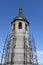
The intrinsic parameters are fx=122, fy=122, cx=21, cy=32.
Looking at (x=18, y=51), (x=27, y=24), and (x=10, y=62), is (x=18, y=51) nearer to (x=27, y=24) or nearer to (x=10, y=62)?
(x=10, y=62)

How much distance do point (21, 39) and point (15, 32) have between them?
2.08 m

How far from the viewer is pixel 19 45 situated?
24.2 meters

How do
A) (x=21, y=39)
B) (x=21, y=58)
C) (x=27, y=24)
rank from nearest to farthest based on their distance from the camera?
(x=21, y=58) → (x=21, y=39) → (x=27, y=24)

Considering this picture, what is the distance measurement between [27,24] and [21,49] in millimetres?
6240

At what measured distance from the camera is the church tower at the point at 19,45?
23203mm

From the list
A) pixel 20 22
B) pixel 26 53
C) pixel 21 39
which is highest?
pixel 20 22

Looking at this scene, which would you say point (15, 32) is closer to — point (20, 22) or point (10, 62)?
point (20, 22)

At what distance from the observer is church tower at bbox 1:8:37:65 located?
23.2m

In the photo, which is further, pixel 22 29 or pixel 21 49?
pixel 22 29

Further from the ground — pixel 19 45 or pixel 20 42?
pixel 20 42

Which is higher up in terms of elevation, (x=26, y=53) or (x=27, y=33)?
(x=27, y=33)

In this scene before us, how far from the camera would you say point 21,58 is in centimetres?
2312

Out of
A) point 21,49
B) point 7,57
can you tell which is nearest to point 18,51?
point 21,49

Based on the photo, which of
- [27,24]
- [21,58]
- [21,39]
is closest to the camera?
[21,58]
